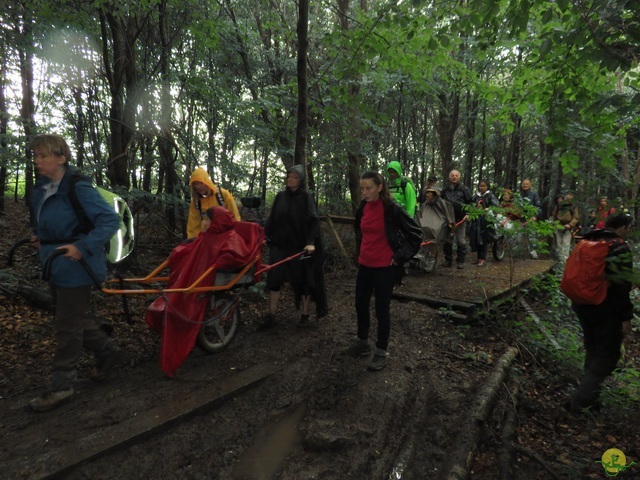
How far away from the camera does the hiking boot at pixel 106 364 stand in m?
3.45

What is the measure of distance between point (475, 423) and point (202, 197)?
399 centimetres

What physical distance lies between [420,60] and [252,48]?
5.74 m

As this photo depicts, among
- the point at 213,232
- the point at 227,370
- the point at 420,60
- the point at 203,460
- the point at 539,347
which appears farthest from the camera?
the point at 420,60

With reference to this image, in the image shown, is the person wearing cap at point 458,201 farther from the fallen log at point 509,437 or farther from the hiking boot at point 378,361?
the hiking boot at point 378,361

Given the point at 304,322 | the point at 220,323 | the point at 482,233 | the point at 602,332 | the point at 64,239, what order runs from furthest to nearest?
the point at 482,233 < the point at 304,322 < the point at 220,323 < the point at 602,332 < the point at 64,239

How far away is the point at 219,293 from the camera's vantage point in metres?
4.14

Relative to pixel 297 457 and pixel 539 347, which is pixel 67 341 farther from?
pixel 539 347

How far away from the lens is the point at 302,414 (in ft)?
11.0

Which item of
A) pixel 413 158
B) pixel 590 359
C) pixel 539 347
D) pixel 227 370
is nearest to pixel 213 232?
pixel 227 370

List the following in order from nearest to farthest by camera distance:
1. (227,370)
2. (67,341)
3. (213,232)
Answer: (67,341)
(227,370)
(213,232)

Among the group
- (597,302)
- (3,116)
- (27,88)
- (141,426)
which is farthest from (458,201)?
(27,88)

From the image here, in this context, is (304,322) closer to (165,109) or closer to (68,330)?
(68,330)

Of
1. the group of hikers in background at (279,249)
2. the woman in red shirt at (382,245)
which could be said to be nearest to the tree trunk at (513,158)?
the group of hikers in background at (279,249)

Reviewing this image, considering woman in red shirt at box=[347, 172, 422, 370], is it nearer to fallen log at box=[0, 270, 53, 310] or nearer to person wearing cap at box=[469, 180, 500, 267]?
fallen log at box=[0, 270, 53, 310]
